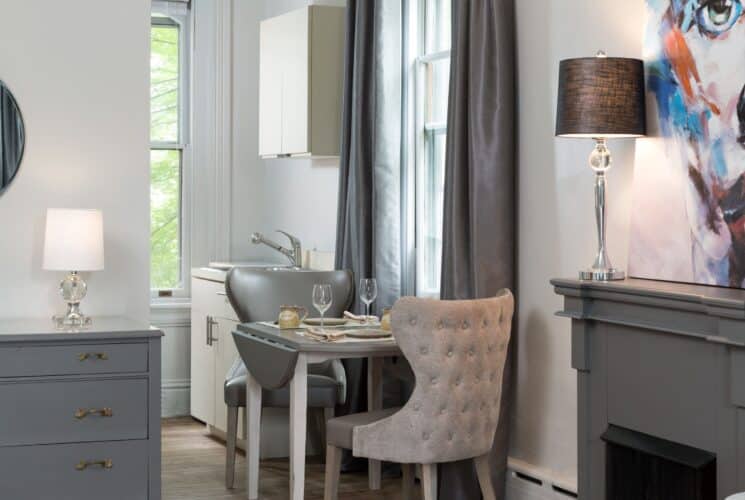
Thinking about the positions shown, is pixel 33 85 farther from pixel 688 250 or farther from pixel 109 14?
pixel 688 250

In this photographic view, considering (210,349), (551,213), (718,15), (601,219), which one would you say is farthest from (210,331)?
(718,15)

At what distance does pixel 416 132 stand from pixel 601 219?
1.76m

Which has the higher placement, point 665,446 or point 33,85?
point 33,85

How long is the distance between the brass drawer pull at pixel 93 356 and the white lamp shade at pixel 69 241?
342 millimetres

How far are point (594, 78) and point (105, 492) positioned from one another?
6.92 ft

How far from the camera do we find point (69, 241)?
13.3 ft

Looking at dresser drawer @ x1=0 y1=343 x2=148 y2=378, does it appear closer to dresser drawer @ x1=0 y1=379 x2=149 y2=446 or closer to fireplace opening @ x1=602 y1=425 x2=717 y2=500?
dresser drawer @ x1=0 y1=379 x2=149 y2=446

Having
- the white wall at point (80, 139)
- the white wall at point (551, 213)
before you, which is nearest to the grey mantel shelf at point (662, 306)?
the white wall at point (551, 213)

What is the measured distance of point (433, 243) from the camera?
200 inches

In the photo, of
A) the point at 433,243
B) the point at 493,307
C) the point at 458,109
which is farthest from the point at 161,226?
the point at 493,307

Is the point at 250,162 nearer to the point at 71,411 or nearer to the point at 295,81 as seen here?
the point at 295,81

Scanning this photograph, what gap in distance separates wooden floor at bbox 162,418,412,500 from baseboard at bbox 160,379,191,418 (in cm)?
67

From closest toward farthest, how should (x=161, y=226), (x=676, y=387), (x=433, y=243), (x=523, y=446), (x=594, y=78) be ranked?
(x=676, y=387)
(x=594, y=78)
(x=523, y=446)
(x=433, y=243)
(x=161, y=226)

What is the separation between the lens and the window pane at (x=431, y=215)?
5035mm
